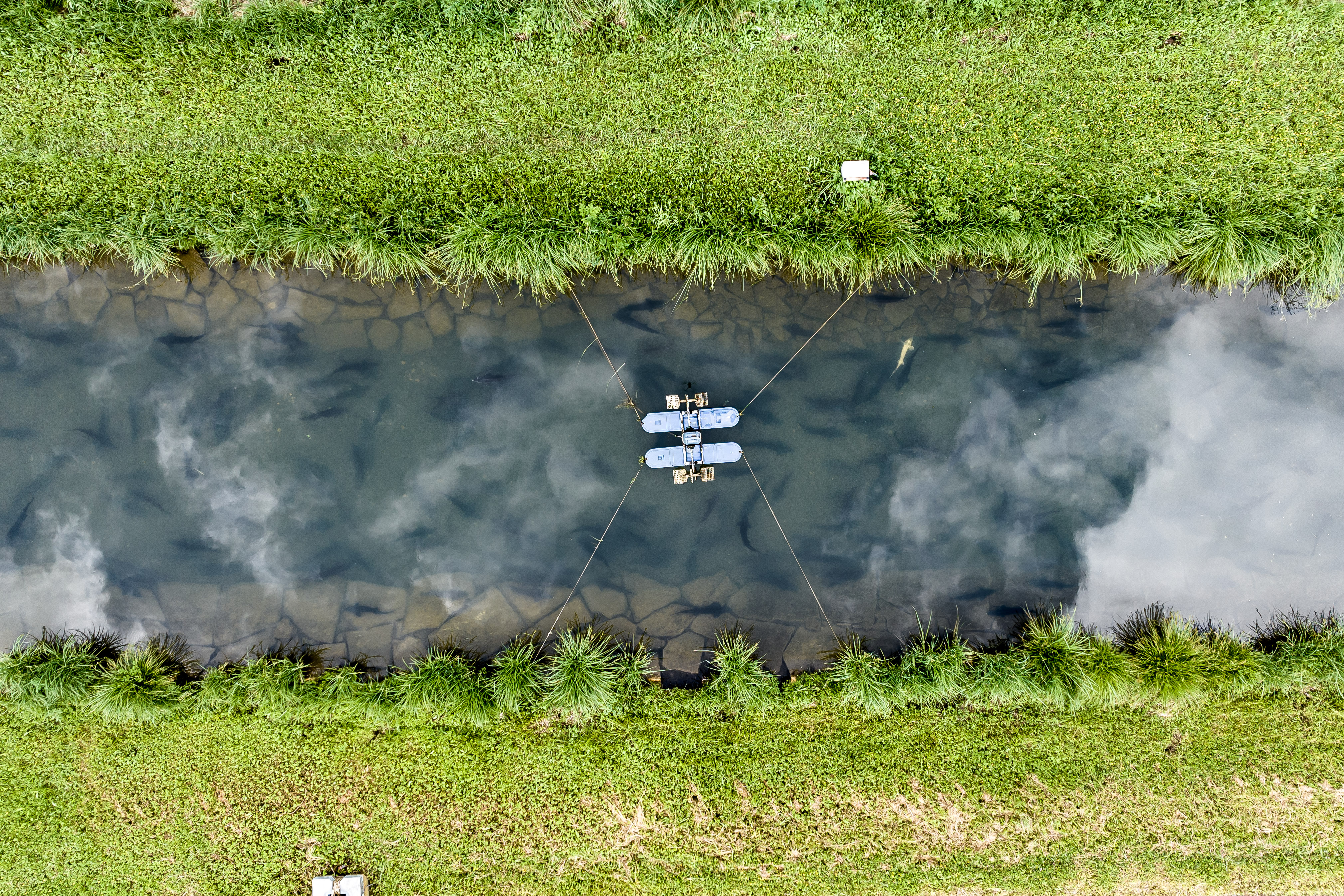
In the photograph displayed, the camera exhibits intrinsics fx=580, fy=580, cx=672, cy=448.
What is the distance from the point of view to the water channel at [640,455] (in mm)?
5539

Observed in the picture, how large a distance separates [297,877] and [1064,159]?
970 centimetres

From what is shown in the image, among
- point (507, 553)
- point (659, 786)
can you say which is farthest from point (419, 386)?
point (659, 786)

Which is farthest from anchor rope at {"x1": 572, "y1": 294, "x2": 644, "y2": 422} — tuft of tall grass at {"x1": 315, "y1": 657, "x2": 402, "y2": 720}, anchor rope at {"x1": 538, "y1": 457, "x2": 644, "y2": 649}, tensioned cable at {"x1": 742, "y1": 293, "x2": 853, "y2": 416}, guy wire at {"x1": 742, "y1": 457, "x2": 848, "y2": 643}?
tuft of tall grass at {"x1": 315, "y1": 657, "x2": 402, "y2": 720}

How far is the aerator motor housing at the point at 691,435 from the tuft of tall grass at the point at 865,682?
220 centimetres

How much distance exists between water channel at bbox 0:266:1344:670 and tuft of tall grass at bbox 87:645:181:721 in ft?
1.12

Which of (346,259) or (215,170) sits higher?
(215,170)

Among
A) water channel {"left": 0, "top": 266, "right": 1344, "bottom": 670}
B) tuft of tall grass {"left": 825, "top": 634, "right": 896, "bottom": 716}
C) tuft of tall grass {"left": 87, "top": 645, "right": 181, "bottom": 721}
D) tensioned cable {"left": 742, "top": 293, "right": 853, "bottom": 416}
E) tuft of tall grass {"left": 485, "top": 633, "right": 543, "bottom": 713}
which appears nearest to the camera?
tuft of tall grass {"left": 87, "top": 645, "right": 181, "bottom": 721}

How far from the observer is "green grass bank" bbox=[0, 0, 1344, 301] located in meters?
5.30

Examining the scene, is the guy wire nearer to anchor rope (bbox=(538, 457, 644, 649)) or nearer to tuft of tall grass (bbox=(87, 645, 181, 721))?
anchor rope (bbox=(538, 457, 644, 649))

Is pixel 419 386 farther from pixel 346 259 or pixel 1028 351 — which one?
pixel 1028 351

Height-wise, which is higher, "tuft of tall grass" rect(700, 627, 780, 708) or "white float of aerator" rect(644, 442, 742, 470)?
"white float of aerator" rect(644, 442, 742, 470)

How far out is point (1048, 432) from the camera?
5777mm

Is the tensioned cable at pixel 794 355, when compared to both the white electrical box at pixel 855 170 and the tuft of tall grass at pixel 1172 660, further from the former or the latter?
the tuft of tall grass at pixel 1172 660

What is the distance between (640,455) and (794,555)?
5.94 ft
